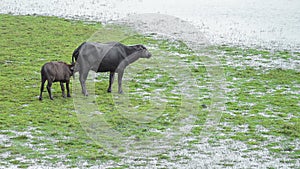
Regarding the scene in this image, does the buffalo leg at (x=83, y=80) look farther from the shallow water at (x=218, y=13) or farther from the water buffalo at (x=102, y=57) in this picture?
the shallow water at (x=218, y=13)

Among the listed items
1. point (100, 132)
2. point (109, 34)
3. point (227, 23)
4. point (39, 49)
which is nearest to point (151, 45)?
point (109, 34)

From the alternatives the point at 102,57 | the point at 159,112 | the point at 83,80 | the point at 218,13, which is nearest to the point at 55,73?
the point at 83,80

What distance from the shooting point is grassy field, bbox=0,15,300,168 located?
39.4 feet

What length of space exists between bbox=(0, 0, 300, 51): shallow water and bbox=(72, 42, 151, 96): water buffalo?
9066 millimetres

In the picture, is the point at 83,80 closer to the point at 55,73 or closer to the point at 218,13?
the point at 55,73

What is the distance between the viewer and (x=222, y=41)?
85.4 ft

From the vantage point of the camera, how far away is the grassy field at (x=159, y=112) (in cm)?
Answer: 1202

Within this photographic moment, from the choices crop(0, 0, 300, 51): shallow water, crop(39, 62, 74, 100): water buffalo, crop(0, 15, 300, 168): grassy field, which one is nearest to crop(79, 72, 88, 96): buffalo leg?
crop(0, 15, 300, 168): grassy field

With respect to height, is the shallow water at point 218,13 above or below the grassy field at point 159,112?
above

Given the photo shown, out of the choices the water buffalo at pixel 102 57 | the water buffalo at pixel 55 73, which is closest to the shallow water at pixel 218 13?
the water buffalo at pixel 102 57

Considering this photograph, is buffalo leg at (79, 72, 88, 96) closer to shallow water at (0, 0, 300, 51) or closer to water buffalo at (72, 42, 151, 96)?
water buffalo at (72, 42, 151, 96)

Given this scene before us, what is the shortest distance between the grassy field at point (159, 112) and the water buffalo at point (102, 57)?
81 centimetres

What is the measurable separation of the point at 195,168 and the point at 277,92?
755 centimetres

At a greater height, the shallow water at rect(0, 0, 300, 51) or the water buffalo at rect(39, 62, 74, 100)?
the water buffalo at rect(39, 62, 74, 100)
